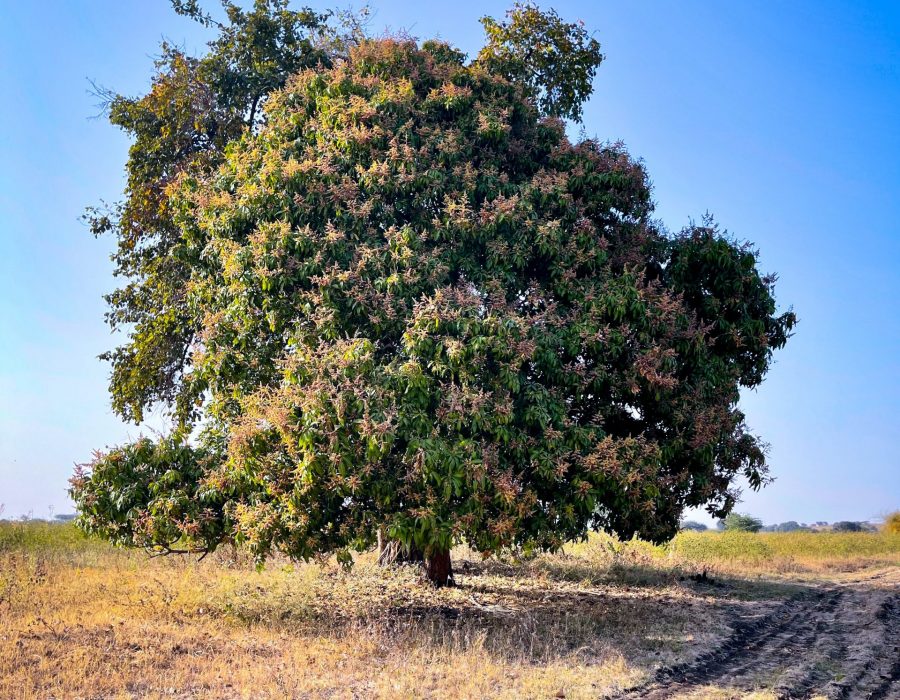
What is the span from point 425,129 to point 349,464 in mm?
6857

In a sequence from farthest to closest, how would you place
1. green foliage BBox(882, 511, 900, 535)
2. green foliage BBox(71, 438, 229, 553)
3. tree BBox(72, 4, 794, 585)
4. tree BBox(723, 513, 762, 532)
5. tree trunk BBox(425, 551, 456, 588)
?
1. tree BBox(723, 513, 762, 532)
2. green foliage BBox(882, 511, 900, 535)
3. tree trunk BBox(425, 551, 456, 588)
4. green foliage BBox(71, 438, 229, 553)
5. tree BBox(72, 4, 794, 585)

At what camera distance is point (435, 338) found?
38.8 feet

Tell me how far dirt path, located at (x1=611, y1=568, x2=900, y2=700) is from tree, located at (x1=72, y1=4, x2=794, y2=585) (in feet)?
8.22

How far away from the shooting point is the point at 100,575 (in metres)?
17.6

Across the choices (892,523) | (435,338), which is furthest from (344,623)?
(892,523)

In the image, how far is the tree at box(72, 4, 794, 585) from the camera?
37.7 feet

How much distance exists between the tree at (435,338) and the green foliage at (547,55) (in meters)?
2.53

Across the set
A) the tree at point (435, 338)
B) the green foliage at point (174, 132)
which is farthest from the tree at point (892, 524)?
the green foliage at point (174, 132)

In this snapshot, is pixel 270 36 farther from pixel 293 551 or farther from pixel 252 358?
pixel 293 551

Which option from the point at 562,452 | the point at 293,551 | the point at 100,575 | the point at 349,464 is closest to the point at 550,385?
the point at 562,452

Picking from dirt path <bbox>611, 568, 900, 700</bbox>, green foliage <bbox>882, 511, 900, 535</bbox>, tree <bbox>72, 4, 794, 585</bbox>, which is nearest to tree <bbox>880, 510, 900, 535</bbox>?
green foliage <bbox>882, 511, 900, 535</bbox>

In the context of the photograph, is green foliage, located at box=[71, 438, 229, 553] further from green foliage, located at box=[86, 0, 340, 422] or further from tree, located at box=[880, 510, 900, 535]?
tree, located at box=[880, 510, 900, 535]

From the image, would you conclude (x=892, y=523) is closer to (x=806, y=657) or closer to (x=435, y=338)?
(x=806, y=657)

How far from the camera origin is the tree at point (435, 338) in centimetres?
1148
